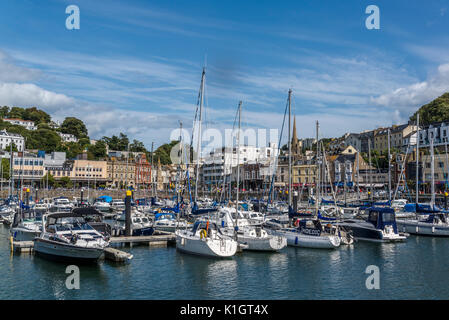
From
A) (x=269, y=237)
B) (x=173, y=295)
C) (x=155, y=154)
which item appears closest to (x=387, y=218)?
(x=269, y=237)

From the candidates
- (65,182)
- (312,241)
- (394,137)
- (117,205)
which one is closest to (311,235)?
(312,241)

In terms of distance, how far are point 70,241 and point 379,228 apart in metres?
29.6

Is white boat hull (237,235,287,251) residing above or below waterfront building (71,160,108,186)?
below

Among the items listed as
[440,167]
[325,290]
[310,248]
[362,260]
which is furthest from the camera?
[440,167]

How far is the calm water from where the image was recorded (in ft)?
76.2

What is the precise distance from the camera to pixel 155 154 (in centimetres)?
18175

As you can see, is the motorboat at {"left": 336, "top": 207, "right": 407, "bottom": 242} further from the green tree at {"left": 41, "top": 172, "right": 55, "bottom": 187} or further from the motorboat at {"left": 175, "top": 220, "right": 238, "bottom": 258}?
the green tree at {"left": 41, "top": 172, "right": 55, "bottom": 187}

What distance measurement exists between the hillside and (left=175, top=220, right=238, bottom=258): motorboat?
121 m

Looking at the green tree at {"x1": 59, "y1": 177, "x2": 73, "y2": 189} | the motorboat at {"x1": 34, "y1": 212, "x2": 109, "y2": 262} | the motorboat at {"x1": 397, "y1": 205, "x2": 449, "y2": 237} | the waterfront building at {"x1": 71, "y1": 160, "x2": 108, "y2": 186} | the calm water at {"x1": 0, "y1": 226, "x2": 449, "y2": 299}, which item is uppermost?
the waterfront building at {"x1": 71, "y1": 160, "x2": 108, "y2": 186}

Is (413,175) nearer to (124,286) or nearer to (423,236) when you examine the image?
(423,236)

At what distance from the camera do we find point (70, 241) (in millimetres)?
29000

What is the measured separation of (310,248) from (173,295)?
1776cm

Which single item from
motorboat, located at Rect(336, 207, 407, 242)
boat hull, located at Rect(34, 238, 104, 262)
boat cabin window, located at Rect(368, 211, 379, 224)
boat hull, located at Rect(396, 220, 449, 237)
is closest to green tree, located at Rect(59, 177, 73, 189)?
boat hull, located at Rect(34, 238, 104, 262)

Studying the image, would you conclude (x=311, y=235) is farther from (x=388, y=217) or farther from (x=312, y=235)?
(x=388, y=217)
